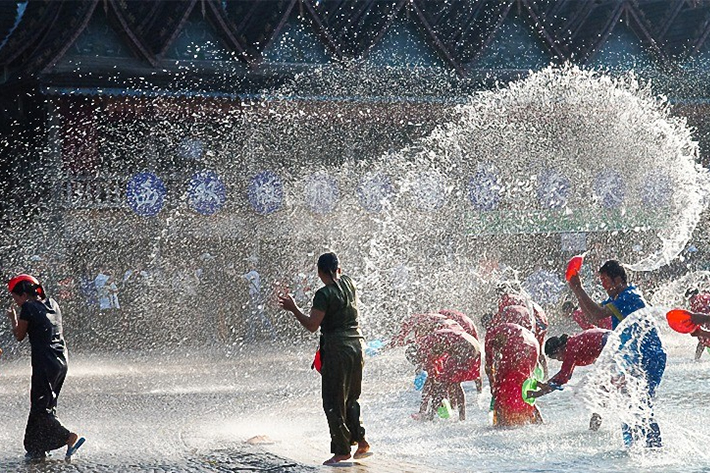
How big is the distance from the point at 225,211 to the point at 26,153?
4220mm

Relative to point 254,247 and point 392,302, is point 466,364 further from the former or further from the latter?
point 254,247

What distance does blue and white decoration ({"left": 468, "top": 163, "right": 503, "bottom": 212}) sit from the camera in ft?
80.7

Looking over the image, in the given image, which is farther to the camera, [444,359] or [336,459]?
[444,359]

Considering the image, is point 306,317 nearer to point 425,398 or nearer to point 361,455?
point 361,455

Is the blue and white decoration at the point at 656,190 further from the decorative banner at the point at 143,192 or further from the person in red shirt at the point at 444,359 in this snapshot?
the person in red shirt at the point at 444,359

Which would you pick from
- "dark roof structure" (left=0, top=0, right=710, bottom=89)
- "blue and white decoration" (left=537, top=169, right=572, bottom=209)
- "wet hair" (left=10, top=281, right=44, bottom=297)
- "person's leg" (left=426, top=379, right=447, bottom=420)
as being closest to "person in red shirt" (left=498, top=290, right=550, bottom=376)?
"person's leg" (left=426, top=379, right=447, bottom=420)

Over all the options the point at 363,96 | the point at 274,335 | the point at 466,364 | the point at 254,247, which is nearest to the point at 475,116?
the point at 363,96

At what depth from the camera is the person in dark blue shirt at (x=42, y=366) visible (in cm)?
841

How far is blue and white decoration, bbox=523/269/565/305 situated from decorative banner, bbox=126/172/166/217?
771 centimetres

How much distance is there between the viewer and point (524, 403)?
9352mm

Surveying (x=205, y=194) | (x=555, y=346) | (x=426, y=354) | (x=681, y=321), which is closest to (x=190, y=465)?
(x=426, y=354)

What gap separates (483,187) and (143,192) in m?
7.18

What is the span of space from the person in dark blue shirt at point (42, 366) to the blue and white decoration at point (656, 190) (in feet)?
61.2

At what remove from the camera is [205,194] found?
23.8 metres
